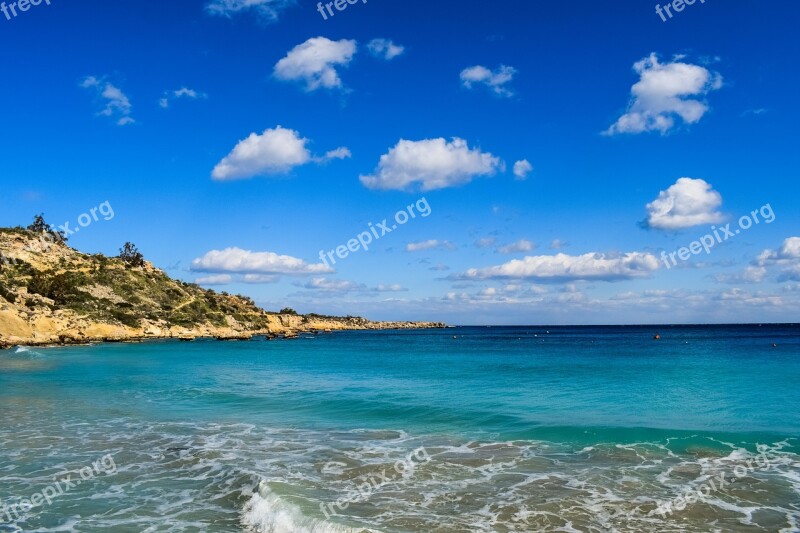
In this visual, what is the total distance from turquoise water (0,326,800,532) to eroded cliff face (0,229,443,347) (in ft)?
192

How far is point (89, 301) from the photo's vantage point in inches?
4040

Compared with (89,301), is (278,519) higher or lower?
lower

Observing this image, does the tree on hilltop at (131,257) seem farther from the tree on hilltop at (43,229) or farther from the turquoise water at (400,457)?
the turquoise water at (400,457)

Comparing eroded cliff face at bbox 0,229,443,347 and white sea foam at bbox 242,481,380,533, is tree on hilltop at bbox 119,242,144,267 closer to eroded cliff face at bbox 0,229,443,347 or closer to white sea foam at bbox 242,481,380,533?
eroded cliff face at bbox 0,229,443,347

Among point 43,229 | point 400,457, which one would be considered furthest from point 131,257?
point 400,457

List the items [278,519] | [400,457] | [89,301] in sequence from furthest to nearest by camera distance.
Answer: [89,301], [400,457], [278,519]

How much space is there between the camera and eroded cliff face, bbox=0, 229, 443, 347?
281ft

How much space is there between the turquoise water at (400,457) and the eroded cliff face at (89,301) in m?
58.4

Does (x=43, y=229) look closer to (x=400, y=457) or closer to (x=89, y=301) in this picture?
(x=89, y=301)

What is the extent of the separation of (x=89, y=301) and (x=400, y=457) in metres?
104

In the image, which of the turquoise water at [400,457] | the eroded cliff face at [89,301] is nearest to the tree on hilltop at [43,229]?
the eroded cliff face at [89,301]

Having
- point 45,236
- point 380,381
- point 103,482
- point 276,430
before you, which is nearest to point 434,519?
point 103,482

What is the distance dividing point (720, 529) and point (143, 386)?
Result: 117 ft

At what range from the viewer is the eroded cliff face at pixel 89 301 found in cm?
8550
